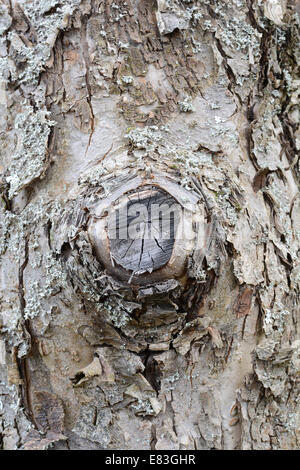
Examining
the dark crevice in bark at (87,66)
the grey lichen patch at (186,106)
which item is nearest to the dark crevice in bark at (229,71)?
the grey lichen patch at (186,106)

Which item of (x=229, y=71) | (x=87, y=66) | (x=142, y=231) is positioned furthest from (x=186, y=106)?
(x=142, y=231)

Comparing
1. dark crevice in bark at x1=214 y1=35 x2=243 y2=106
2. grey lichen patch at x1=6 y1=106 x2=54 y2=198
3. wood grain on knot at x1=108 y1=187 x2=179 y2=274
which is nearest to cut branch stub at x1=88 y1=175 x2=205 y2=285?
wood grain on knot at x1=108 y1=187 x2=179 y2=274

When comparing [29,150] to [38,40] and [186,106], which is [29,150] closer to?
[38,40]

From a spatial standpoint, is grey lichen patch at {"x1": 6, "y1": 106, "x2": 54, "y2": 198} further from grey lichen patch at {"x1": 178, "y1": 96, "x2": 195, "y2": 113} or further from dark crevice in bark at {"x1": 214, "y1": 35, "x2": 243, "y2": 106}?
dark crevice in bark at {"x1": 214, "y1": 35, "x2": 243, "y2": 106}

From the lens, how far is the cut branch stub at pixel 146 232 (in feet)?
3.77

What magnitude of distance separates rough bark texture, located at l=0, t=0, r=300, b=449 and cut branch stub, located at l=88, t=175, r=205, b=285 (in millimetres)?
24

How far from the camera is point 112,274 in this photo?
118cm

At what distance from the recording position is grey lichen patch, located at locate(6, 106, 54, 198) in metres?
1.31

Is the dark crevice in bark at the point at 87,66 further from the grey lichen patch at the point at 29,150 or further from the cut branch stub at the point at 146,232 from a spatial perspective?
the cut branch stub at the point at 146,232

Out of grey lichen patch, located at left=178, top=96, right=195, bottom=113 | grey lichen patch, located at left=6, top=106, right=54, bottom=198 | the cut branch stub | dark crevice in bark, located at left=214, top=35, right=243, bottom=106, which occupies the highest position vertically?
dark crevice in bark, located at left=214, top=35, right=243, bottom=106

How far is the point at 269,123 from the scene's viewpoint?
144cm

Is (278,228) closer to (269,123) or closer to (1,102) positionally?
(269,123)
